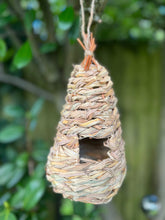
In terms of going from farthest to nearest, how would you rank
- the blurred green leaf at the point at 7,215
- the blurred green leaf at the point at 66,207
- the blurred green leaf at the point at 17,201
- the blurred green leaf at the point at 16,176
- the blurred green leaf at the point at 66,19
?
1. the blurred green leaf at the point at 66,207
2. the blurred green leaf at the point at 16,176
3. the blurred green leaf at the point at 17,201
4. the blurred green leaf at the point at 7,215
5. the blurred green leaf at the point at 66,19

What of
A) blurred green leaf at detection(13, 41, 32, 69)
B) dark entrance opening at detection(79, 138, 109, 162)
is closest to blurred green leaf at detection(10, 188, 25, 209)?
dark entrance opening at detection(79, 138, 109, 162)

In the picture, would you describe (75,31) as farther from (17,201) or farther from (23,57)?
(17,201)

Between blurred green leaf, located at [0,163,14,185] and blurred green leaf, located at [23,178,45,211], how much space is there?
6.8 inches

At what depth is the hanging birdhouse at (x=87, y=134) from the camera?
556mm

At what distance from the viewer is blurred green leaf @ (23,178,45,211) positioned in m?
0.87

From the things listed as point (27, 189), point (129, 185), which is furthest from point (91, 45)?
point (129, 185)

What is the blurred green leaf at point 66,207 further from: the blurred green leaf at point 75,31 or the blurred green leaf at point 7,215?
the blurred green leaf at point 75,31

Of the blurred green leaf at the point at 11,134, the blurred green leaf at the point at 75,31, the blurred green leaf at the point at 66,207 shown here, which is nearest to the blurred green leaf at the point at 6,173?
the blurred green leaf at the point at 11,134

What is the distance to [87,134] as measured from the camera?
566 millimetres

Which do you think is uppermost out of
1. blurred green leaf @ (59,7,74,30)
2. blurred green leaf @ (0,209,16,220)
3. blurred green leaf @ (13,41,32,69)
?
blurred green leaf @ (59,7,74,30)

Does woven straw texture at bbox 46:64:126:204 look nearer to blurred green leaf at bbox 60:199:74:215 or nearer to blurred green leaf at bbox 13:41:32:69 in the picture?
blurred green leaf at bbox 13:41:32:69

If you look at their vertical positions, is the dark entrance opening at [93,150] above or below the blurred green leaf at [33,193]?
above

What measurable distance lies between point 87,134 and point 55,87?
1.87 feet

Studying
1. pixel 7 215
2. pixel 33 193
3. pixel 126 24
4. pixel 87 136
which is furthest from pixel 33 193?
pixel 126 24
